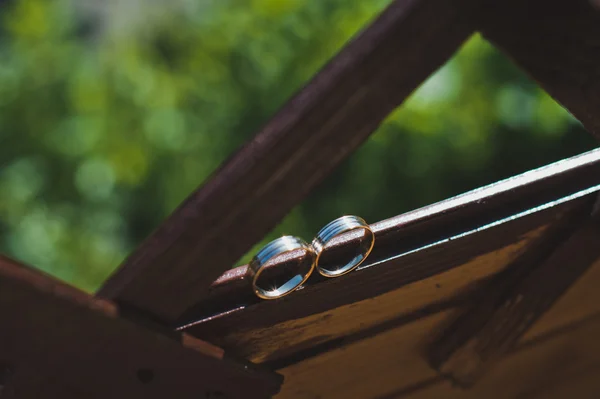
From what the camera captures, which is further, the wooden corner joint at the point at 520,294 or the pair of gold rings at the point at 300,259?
the wooden corner joint at the point at 520,294

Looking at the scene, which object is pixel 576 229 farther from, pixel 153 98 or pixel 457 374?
pixel 153 98

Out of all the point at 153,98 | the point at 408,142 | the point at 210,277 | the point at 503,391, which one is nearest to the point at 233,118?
the point at 153,98

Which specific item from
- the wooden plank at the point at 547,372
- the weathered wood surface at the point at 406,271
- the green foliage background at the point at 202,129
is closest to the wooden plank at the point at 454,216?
the weathered wood surface at the point at 406,271

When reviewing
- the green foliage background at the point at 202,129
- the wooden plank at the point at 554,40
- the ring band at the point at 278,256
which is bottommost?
the ring band at the point at 278,256

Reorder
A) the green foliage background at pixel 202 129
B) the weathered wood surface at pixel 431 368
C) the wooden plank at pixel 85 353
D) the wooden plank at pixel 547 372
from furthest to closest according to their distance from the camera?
the green foliage background at pixel 202 129, the wooden plank at pixel 547 372, the weathered wood surface at pixel 431 368, the wooden plank at pixel 85 353

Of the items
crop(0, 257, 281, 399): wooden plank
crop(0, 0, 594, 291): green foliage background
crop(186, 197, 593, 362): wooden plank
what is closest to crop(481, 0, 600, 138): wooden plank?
crop(186, 197, 593, 362): wooden plank

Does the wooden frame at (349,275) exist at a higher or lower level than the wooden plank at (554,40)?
lower

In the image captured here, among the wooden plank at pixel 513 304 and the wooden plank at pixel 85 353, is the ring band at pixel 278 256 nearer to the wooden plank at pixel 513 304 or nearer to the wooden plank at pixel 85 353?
the wooden plank at pixel 85 353

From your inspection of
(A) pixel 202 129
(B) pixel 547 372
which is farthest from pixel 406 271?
(A) pixel 202 129
